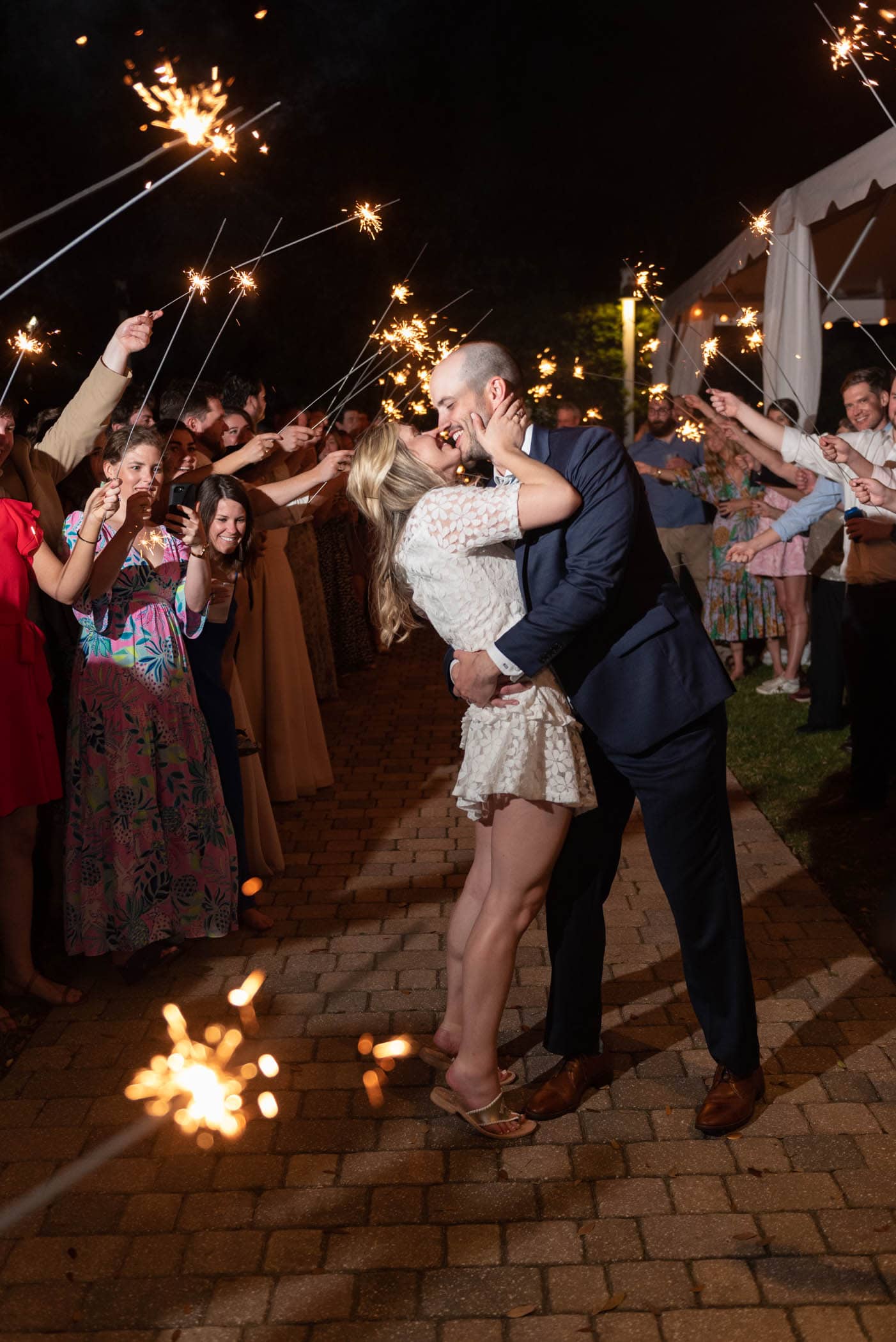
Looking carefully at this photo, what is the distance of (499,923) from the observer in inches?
136

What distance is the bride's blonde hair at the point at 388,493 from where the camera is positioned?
3426 mm

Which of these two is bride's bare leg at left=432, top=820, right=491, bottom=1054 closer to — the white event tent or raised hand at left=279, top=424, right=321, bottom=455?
raised hand at left=279, top=424, right=321, bottom=455

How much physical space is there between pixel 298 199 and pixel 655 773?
18234mm

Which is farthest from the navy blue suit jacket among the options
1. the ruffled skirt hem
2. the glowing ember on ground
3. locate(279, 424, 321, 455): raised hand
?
locate(279, 424, 321, 455): raised hand

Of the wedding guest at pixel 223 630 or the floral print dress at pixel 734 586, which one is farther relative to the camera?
the floral print dress at pixel 734 586

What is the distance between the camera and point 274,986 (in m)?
4.66

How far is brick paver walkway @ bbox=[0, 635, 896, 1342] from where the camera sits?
282 cm

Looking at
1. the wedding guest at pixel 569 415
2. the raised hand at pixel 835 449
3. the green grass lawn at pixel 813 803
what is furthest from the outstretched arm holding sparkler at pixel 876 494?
the wedding guest at pixel 569 415

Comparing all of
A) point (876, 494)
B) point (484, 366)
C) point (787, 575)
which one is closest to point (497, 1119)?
point (484, 366)

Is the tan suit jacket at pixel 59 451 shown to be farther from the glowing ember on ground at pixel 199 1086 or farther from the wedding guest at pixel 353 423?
the wedding guest at pixel 353 423

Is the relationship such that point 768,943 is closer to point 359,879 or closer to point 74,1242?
point 359,879

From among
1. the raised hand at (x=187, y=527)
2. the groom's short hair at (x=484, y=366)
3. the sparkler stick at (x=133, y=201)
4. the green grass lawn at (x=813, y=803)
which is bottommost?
the green grass lawn at (x=813, y=803)

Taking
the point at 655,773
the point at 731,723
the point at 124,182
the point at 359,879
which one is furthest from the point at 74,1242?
the point at 124,182

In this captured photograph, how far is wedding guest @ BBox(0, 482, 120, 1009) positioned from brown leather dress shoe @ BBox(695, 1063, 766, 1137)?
7.75 feet
